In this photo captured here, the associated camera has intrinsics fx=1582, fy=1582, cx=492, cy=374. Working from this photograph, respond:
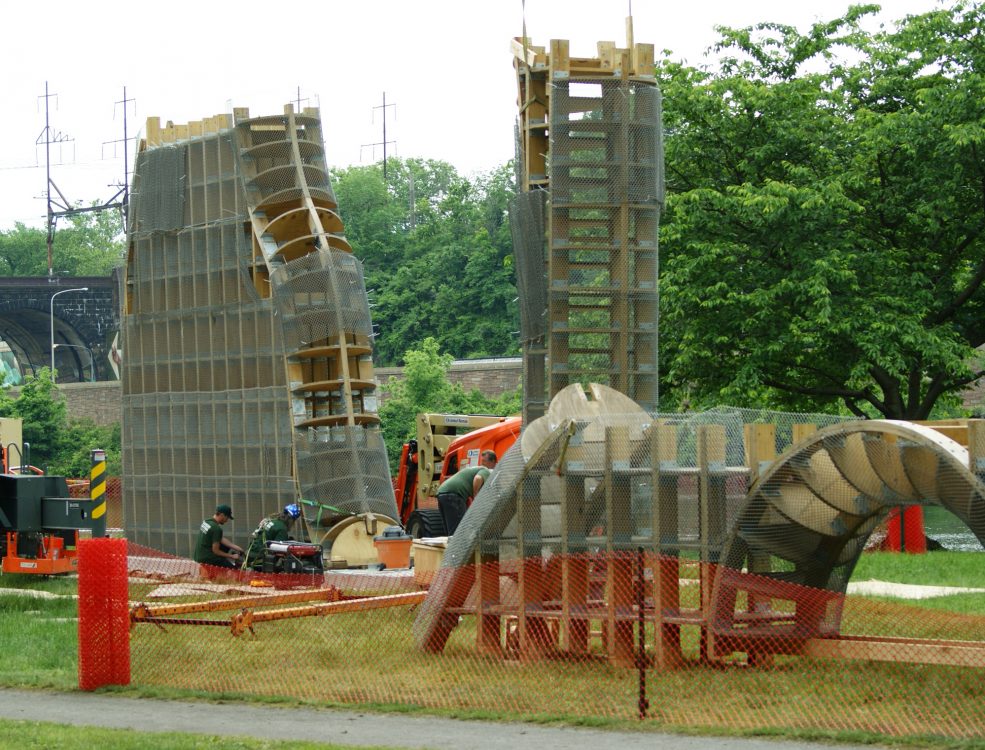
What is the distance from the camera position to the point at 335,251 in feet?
91.1

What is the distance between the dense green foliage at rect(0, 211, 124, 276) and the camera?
12838cm

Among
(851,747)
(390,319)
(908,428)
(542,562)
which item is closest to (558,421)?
(542,562)

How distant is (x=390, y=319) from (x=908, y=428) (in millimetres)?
78313

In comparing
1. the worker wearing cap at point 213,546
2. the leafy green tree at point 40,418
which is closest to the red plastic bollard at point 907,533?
the worker wearing cap at point 213,546

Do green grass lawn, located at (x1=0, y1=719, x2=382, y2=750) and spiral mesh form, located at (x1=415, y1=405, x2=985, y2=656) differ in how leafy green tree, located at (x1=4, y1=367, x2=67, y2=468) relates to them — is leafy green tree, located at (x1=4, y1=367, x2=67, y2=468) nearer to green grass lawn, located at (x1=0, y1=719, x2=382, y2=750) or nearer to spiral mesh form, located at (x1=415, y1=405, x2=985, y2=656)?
spiral mesh form, located at (x1=415, y1=405, x2=985, y2=656)

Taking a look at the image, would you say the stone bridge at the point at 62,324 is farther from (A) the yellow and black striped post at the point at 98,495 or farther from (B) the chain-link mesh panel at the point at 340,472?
(A) the yellow and black striped post at the point at 98,495

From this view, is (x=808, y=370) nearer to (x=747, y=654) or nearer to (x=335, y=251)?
(x=335, y=251)

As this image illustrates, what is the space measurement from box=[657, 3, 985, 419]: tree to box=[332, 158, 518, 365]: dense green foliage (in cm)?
4643

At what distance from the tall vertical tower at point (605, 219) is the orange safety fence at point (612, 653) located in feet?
25.4

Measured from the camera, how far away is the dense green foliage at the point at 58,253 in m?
128

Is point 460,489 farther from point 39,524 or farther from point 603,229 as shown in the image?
point 39,524

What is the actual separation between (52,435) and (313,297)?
41424 millimetres

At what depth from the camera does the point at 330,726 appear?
11.9 meters

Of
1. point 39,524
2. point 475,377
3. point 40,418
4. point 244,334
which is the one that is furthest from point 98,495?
point 40,418
